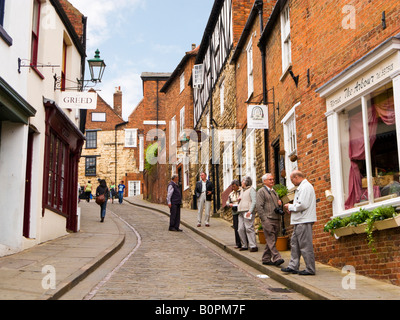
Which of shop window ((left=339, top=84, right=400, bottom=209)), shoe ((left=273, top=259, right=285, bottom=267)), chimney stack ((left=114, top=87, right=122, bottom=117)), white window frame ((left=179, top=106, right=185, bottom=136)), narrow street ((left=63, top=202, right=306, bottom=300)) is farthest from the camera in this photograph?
chimney stack ((left=114, top=87, right=122, bottom=117))

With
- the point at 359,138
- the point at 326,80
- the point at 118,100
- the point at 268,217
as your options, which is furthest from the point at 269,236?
the point at 118,100

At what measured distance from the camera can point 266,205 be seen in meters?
9.18

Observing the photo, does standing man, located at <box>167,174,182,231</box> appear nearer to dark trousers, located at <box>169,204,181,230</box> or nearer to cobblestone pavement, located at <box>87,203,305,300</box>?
dark trousers, located at <box>169,204,181,230</box>

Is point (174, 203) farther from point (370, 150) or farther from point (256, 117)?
point (370, 150)

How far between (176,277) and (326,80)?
4.38 m

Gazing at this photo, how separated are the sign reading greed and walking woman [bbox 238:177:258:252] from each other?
407 cm

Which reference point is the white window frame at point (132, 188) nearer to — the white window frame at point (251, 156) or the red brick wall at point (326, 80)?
the white window frame at point (251, 156)

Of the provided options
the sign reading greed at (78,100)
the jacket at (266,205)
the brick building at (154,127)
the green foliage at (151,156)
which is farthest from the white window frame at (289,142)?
the green foliage at (151,156)

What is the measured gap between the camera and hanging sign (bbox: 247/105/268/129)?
42.8 ft

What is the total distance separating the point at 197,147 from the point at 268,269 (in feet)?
61.4

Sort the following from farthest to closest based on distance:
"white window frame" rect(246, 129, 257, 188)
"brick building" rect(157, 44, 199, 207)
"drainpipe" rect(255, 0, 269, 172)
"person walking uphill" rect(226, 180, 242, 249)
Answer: "brick building" rect(157, 44, 199, 207) < "white window frame" rect(246, 129, 257, 188) < "drainpipe" rect(255, 0, 269, 172) < "person walking uphill" rect(226, 180, 242, 249)

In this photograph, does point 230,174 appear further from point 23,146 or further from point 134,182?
point 134,182

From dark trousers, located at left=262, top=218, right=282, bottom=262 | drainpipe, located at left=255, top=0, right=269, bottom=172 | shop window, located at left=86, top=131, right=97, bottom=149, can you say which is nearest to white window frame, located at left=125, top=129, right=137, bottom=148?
shop window, located at left=86, top=131, right=97, bottom=149

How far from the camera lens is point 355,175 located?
8297mm
